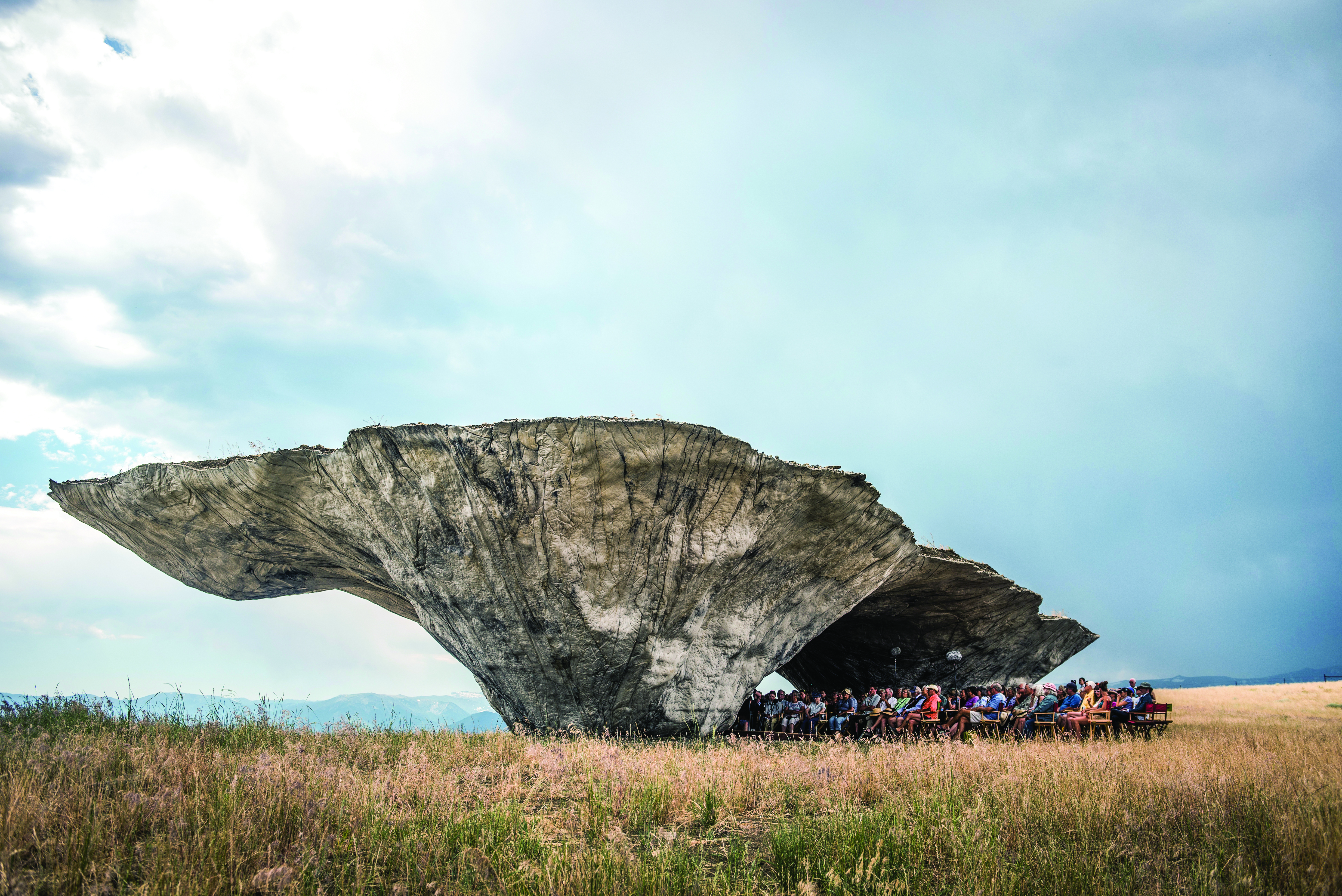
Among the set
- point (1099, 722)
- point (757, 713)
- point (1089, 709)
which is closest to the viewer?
point (1099, 722)

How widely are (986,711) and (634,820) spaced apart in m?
10.5

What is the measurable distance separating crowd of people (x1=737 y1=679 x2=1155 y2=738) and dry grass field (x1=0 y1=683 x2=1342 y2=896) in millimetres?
4920

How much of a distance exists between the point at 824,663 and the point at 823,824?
62.5 ft

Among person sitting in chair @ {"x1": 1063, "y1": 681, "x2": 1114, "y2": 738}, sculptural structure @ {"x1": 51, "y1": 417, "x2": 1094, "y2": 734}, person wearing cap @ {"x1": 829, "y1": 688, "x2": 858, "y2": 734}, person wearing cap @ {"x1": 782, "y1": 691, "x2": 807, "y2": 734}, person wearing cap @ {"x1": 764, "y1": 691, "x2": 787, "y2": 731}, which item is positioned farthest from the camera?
person wearing cap @ {"x1": 764, "y1": 691, "x2": 787, "y2": 731}

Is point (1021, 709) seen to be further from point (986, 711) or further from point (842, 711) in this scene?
point (842, 711)

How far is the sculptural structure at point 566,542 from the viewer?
35.7ft

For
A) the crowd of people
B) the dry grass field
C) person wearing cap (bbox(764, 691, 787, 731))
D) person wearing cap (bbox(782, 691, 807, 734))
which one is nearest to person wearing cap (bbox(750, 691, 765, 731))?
person wearing cap (bbox(764, 691, 787, 731))

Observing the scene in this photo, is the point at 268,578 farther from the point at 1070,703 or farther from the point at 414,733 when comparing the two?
the point at 1070,703

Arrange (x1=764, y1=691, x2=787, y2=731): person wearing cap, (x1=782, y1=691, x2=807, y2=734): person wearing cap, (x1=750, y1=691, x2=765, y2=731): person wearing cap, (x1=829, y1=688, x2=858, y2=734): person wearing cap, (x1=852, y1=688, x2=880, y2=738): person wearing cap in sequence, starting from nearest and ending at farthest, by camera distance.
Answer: (x1=852, y1=688, x2=880, y2=738): person wearing cap → (x1=829, y1=688, x2=858, y2=734): person wearing cap → (x1=782, y1=691, x2=807, y2=734): person wearing cap → (x1=764, y1=691, x2=787, y2=731): person wearing cap → (x1=750, y1=691, x2=765, y2=731): person wearing cap

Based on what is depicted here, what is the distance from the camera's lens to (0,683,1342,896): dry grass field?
4059 mm

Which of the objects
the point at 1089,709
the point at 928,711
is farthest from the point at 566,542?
the point at 1089,709

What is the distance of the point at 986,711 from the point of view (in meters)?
13.5

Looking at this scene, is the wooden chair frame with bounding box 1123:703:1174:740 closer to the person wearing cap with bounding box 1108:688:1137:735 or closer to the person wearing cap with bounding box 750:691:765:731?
the person wearing cap with bounding box 1108:688:1137:735

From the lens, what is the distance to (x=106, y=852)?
13.5ft
